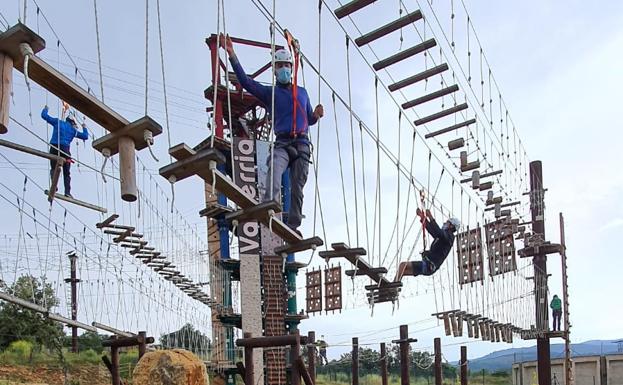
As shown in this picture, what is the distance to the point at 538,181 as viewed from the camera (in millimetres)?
17234

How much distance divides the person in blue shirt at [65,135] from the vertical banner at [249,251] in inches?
322

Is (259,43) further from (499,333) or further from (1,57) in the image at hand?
(1,57)

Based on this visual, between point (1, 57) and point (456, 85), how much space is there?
6.91 metres

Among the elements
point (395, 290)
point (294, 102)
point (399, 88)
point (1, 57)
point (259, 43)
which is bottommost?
point (395, 290)

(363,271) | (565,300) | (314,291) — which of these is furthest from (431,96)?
(314,291)

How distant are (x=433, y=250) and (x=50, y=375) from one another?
1364 cm

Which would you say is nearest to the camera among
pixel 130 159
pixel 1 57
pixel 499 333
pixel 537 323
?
pixel 1 57

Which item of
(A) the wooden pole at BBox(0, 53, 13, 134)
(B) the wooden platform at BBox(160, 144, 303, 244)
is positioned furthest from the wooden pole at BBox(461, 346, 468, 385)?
(A) the wooden pole at BBox(0, 53, 13, 134)

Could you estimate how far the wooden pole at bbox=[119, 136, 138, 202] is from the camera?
4.38m

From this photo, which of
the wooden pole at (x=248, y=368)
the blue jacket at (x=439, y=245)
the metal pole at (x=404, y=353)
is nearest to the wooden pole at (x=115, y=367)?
the wooden pole at (x=248, y=368)

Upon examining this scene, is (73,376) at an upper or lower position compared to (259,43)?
lower

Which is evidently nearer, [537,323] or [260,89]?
[260,89]

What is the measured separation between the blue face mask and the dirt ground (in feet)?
43.1

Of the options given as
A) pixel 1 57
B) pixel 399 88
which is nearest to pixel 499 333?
pixel 399 88
